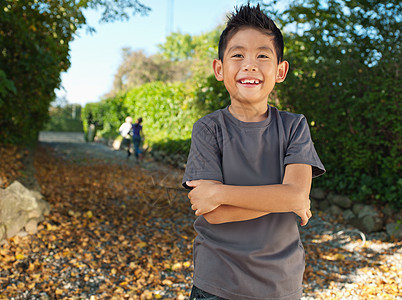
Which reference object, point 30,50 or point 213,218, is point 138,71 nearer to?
point 30,50

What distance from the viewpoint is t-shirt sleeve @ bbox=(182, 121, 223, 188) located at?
1.25 m

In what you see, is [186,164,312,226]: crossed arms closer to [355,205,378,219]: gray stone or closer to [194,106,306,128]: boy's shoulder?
[194,106,306,128]: boy's shoulder

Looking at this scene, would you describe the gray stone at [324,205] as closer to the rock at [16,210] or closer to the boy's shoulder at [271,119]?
the rock at [16,210]

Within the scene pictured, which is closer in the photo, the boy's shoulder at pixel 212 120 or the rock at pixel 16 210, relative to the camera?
the boy's shoulder at pixel 212 120

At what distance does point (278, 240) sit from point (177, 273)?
10.8 feet

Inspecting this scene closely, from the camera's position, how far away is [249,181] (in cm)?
123

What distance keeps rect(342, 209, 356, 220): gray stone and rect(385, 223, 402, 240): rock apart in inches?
25.7

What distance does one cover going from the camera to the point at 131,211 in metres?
6.33

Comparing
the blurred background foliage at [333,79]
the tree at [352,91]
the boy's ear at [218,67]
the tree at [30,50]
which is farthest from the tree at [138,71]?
the boy's ear at [218,67]

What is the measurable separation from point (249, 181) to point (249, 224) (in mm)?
159

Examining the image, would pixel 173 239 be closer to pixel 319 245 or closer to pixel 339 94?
pixel 319 245

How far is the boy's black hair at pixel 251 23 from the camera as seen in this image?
1271 millimetres

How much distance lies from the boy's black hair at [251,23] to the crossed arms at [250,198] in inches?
19.5

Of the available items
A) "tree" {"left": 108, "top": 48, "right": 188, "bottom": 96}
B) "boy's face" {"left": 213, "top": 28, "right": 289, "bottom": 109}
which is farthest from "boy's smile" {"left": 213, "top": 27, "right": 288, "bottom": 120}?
"tree" {"left": 108, "top": 48, "right": 188, "bottom": 96}
